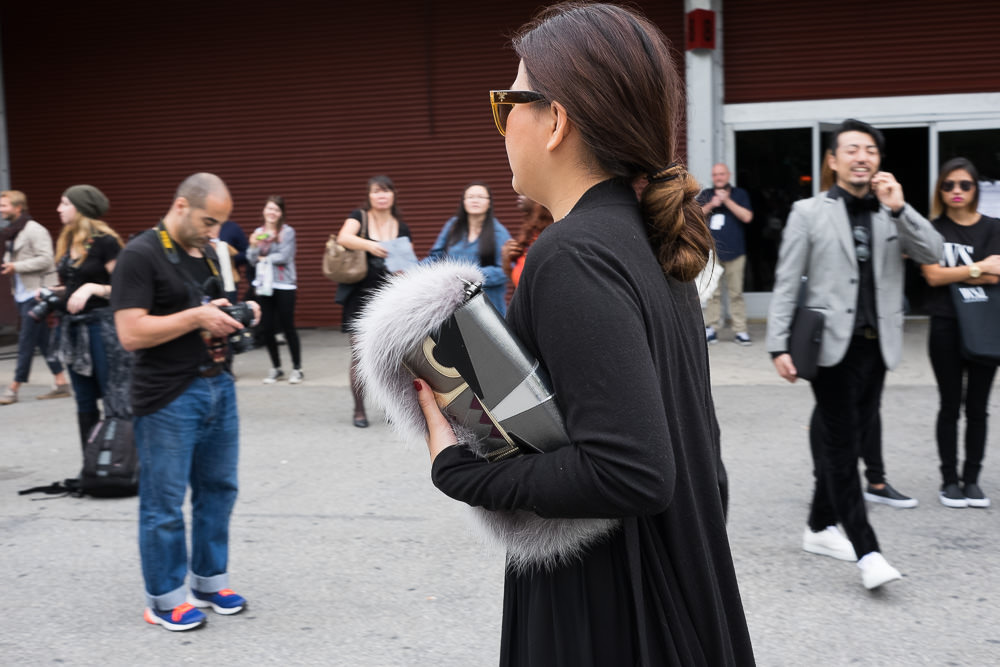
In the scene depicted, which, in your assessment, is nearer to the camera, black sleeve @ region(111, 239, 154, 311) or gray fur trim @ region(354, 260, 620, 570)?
gray fur trim @ region(354, 260, 620, 570)

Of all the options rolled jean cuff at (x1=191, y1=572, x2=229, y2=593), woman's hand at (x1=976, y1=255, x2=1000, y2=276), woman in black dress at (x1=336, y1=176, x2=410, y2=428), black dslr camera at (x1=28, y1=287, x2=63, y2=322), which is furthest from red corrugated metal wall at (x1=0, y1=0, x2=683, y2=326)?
rolled jean cuff at (x1=191, y1=572, x2=229, y2=593)

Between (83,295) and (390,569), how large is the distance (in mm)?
3290

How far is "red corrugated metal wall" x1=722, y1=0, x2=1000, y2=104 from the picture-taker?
1305 cm

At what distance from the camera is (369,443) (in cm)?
784

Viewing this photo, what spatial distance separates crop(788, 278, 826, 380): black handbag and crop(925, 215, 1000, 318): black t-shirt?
4.78ft

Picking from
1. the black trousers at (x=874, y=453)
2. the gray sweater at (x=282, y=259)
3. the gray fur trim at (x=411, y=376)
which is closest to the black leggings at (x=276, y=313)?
the gray sweater at (x=282, y=259)

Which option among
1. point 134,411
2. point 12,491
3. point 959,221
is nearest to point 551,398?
point 134,411

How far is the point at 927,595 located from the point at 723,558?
328 cm

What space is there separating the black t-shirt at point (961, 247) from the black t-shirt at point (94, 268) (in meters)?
5.46

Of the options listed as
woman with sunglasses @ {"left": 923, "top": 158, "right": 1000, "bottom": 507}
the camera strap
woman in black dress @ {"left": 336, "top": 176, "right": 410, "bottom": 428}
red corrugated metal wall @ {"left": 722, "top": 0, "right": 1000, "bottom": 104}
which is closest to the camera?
the camera strap

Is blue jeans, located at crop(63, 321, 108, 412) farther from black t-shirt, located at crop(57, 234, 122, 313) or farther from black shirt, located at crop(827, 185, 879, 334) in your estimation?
black shirt, located at crop(827, 185, 879, 334)

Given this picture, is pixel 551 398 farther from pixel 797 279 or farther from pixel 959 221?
pixel 959 221

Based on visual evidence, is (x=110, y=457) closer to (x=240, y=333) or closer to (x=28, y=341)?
(x=240, y=333)

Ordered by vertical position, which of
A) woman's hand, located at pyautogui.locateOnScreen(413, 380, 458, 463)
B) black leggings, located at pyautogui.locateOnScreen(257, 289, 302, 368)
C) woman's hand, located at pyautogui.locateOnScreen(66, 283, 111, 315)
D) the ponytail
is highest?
the ponytail
